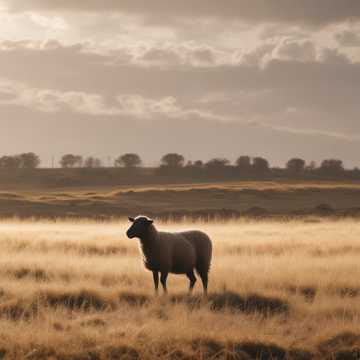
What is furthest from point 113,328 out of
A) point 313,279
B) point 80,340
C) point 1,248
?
point 1,248

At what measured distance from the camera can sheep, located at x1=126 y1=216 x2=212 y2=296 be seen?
42.8 feet

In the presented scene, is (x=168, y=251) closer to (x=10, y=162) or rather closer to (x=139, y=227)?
(x=139, y=227)

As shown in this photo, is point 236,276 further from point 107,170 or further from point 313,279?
point 107,170

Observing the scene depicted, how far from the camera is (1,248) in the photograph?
21.6 meters

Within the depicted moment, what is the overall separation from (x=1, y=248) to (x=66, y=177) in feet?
385

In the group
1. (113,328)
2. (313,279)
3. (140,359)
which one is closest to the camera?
(140,359)

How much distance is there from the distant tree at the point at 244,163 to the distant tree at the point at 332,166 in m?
19.3

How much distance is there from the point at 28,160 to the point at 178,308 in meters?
154

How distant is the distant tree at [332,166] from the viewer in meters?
151

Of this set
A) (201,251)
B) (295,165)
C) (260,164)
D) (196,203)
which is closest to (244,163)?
(260,164)

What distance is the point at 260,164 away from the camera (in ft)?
504

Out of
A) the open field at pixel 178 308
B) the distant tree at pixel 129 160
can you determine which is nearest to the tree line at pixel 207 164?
the distant tree at pixel 129 160

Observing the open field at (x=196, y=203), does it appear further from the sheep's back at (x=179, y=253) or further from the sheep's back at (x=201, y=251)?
the sheep's back at (x=179, y=253)

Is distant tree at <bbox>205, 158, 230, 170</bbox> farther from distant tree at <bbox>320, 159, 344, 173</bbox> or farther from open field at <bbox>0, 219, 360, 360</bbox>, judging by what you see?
open field at <bbox>0, 219, 360, 360</bbox>
